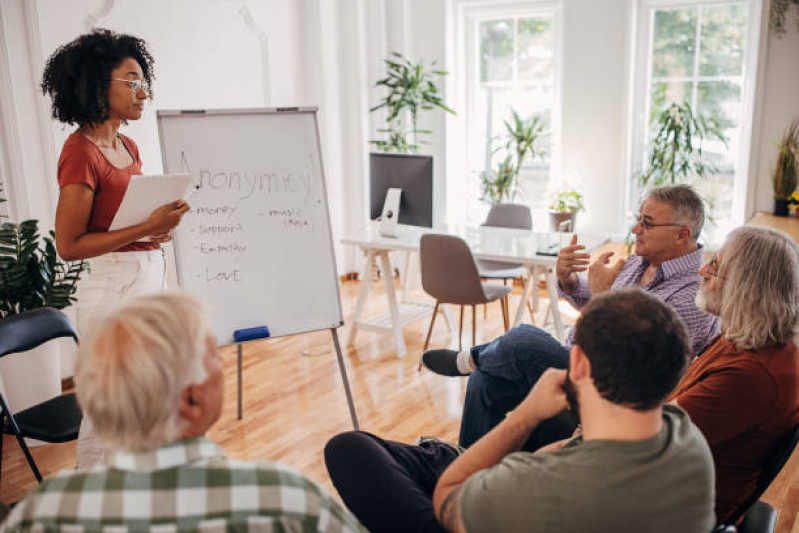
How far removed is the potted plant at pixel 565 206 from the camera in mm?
5432

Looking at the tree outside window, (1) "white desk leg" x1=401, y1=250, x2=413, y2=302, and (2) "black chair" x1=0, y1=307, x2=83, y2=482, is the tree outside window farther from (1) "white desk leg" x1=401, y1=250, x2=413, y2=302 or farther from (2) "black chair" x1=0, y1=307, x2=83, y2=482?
(2) "black chair" x1=0, y1=307, x2=83, y2=482

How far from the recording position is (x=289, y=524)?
1001 mm

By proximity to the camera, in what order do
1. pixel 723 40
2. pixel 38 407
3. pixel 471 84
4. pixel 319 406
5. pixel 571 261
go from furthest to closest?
pixel 471 84 < pixel 723 40 < pixel 319 406 < pixel 571 261 < pixel 38 407

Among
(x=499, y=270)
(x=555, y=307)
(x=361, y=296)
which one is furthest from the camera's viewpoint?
(x=499, y=270)

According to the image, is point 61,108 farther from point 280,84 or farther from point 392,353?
point 280,84

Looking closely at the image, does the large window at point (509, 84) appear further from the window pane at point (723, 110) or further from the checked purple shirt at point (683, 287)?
the checked purple shirt at point (683, 287)

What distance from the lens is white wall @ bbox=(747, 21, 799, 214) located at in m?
4.64

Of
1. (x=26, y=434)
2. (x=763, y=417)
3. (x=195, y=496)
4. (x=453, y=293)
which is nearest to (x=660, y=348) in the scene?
(x=763, y=417)

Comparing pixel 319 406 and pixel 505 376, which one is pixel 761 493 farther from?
pixel 319 406

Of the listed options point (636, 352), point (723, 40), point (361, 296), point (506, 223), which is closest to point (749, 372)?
point (636, 352)

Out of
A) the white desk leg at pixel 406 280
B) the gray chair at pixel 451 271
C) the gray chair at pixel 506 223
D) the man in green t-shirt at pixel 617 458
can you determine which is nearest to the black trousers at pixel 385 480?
the man in green t-shirt at pixel 617 458

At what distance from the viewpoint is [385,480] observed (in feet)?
4.93

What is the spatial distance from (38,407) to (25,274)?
78 centimetres

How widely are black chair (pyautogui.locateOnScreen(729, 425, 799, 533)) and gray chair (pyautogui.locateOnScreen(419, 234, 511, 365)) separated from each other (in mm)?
2168
